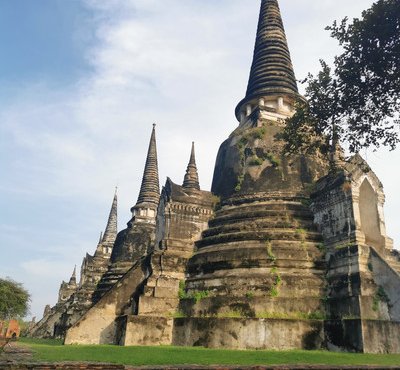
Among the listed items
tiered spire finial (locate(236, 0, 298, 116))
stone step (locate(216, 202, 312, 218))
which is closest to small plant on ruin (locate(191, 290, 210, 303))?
stone step (locate(216, 202, 312, 218))

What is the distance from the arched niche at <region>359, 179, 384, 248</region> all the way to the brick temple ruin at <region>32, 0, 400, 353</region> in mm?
40

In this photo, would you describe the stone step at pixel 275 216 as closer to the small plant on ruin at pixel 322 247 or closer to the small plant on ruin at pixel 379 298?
the small plant on ruin at pixel 322 247

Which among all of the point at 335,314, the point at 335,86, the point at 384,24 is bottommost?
the point at 335,314

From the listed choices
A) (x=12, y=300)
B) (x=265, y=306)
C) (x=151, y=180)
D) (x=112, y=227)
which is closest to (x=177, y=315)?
(x=265, y=306)

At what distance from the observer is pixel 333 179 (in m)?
15.9

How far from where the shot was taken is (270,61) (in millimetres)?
23406

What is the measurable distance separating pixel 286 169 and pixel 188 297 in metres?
7.15

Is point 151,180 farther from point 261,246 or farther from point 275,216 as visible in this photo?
point 261,246

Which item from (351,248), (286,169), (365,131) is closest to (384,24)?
(365,131)

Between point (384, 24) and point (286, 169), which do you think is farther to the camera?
point (286, 169)

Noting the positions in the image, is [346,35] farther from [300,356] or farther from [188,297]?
[188,297]

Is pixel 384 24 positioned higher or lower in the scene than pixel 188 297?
higher

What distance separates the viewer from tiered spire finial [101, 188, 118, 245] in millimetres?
43062

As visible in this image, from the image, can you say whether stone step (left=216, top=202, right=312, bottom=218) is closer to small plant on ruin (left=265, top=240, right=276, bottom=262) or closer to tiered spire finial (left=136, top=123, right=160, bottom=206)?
small plant on ruin (left=265, top=240, right=276, bottom=262)
